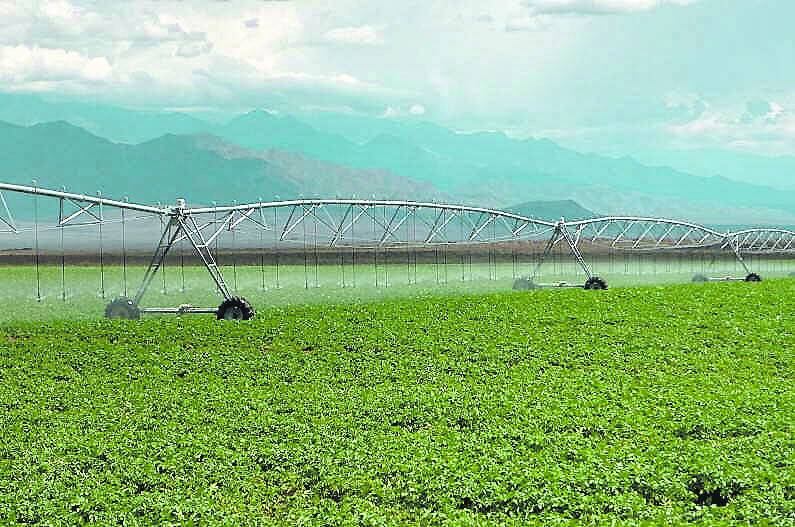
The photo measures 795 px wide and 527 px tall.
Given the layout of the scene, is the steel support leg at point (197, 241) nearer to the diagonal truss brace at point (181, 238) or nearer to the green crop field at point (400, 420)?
the diagonal truss brace at point (181, 238)

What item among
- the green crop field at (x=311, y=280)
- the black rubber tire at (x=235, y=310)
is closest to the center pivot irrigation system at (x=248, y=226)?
the black rubber tire at (x=235, y=310)

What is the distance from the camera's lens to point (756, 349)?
2767 centimetres

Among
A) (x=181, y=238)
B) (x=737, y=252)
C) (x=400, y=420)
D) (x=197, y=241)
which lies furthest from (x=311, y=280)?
(x=400, y=420)

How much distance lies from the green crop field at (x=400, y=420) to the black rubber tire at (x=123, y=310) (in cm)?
331

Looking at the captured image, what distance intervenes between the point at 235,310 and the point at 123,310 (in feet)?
14.6

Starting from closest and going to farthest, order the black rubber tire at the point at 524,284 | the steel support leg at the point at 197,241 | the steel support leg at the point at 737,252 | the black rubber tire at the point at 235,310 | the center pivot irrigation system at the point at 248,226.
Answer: the center pivot irrigation system at the point at 248,226
the black rubber tire at the point at 235,310
the steel support leg at the point at 197,241
the black rubber tire at the point at 524,284
the steel support leg at the point at 737,252

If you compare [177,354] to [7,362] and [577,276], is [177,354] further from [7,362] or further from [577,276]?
[577,276]

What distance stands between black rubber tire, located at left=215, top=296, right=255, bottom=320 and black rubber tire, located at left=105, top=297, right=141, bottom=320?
341 cm

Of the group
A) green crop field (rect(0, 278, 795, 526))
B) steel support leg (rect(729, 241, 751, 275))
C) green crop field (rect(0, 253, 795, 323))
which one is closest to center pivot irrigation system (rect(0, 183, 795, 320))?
green crop field (rect(0, 253, 795, 323))

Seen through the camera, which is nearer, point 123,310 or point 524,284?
point 123,310

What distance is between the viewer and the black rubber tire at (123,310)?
3428 centimetres

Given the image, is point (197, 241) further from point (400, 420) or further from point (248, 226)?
point (400, 420)

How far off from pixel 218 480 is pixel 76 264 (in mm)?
62099

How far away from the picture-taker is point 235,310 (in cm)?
3262
